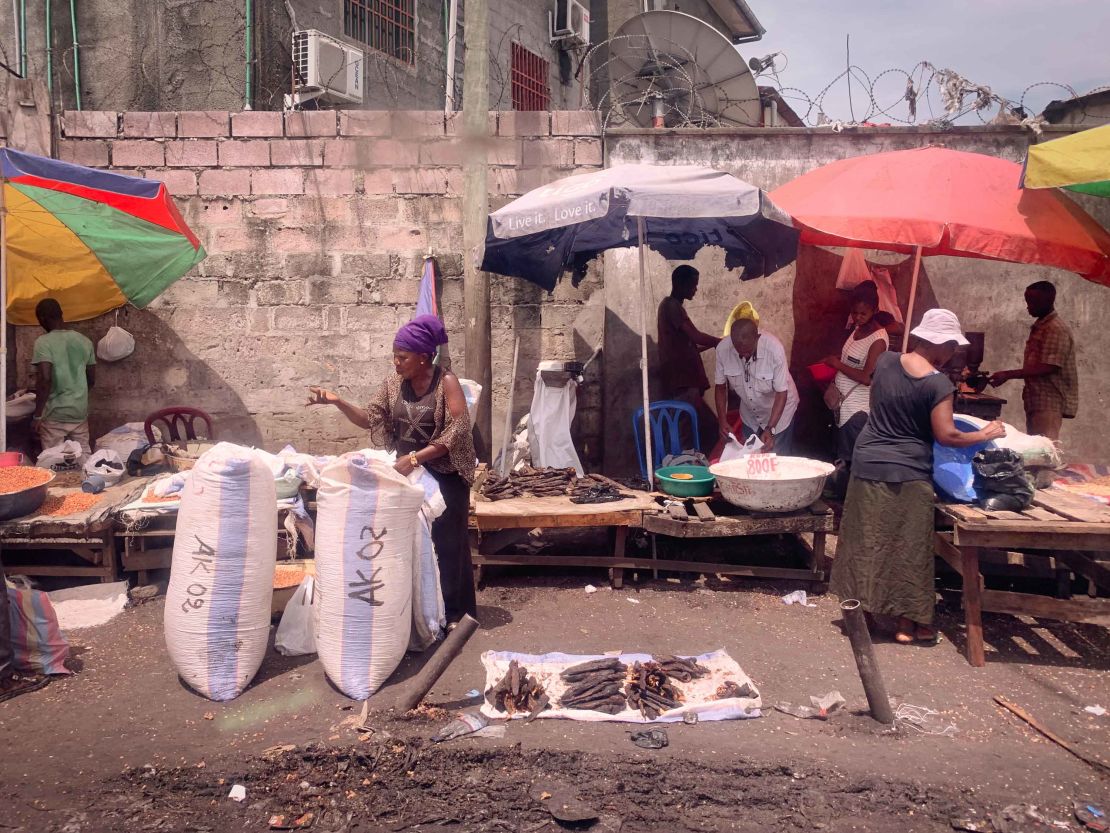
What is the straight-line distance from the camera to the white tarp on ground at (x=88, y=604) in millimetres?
5254

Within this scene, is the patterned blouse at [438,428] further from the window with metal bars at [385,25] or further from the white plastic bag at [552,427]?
the window with metal bars at [385,25]

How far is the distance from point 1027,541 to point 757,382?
2.49 m

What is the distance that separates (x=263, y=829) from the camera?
3.14 m

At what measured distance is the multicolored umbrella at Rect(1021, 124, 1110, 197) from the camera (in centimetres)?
516

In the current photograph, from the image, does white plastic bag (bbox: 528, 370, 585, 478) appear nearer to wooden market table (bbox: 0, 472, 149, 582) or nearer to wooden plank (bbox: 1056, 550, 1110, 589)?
wooden market table (bbox: 0, 472, 149, 582)

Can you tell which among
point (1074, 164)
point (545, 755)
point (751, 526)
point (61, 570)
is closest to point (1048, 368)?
point (1074, 164)

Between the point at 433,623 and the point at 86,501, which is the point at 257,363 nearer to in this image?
the point at 86,501

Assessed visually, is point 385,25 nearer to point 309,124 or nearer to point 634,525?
point 309,124

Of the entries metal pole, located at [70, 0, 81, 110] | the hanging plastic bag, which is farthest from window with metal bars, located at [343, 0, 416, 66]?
the hanging plastic bag

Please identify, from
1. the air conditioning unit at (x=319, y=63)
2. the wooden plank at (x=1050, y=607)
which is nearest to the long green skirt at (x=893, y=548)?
the wooden plank at (x=1050, y=607)

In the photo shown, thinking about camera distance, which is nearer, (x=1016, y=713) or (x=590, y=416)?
(x=1016, y=713)

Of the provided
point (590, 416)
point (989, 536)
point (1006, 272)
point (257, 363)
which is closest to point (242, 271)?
point (257, 363)

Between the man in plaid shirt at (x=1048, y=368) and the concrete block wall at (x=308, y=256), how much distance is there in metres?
3.50

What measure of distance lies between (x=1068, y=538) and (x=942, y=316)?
1.35 meters
